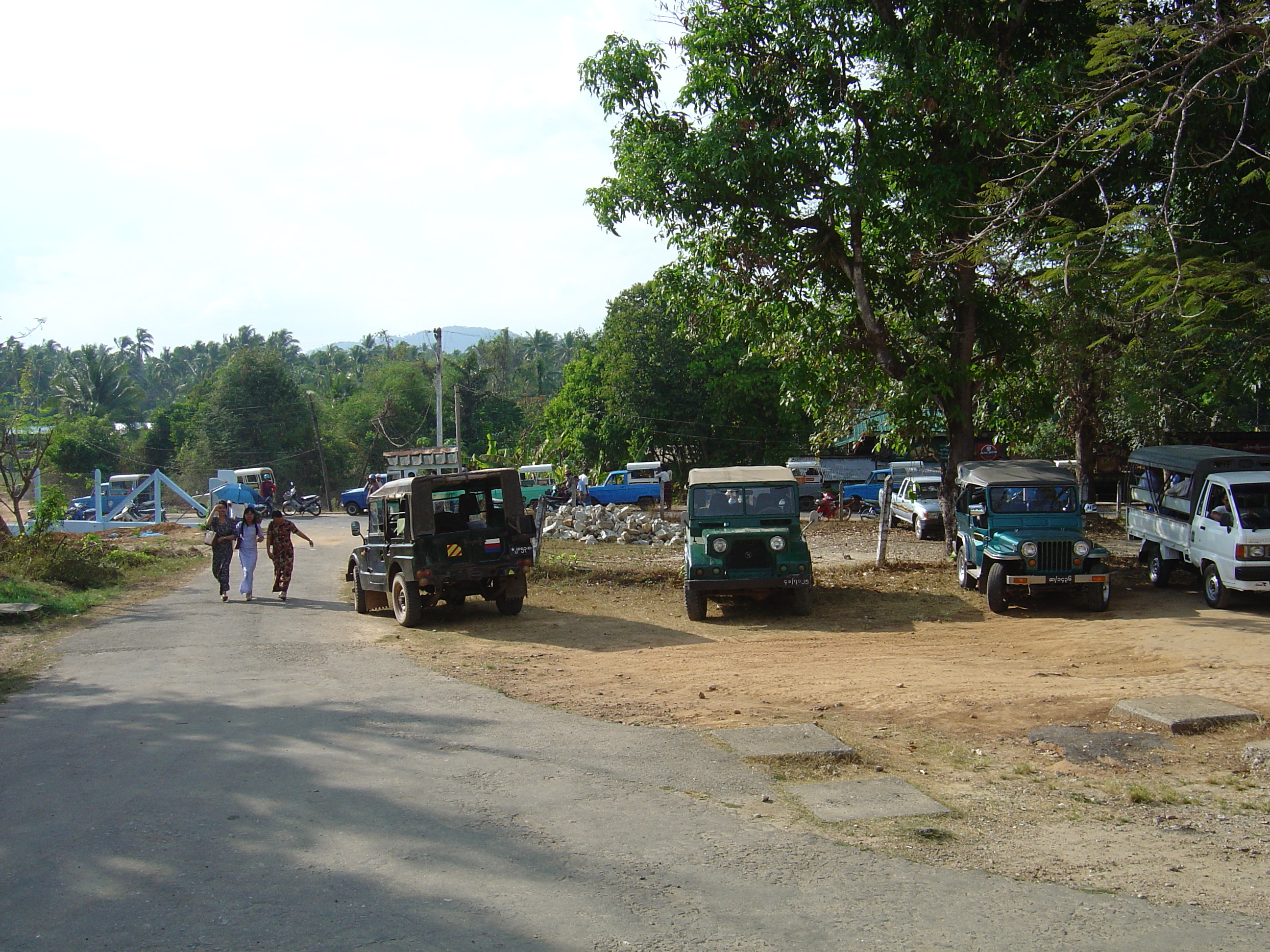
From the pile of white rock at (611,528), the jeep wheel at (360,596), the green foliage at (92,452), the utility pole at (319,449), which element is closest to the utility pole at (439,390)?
the pile of white rock at (611,528)

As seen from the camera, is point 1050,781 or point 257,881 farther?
point 1050,781

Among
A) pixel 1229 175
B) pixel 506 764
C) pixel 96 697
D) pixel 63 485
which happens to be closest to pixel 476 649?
pixel 96 697

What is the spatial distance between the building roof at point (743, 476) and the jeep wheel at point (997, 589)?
10.4 feet

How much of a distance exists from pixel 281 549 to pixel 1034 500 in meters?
12.1

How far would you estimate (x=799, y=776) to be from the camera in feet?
21.1

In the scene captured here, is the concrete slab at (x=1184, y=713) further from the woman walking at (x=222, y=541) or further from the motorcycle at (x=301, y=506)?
the motorcycle at (x=301, y=506)

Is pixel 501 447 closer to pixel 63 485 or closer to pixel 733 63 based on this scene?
pixel 63 485

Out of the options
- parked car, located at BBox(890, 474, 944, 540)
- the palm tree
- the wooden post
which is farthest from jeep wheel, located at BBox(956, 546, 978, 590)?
the palm tree

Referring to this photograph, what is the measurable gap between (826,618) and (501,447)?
49370 mm

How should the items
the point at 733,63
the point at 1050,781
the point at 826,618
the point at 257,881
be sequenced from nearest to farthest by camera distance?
the point at 257,881 → the point at 1050,781 → the point at 826,618 → the point at 733,63

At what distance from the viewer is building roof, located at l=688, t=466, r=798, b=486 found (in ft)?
49.4

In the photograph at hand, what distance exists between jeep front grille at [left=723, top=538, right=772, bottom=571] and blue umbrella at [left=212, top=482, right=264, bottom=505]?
2965 centimetres

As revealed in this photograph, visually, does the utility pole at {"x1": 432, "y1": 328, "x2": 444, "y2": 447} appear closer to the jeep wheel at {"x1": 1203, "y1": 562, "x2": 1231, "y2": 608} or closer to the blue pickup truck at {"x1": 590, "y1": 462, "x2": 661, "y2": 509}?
the blue pickup truck at {"x1": 590, "y1": 462, "x2": 661, "y2": 509}

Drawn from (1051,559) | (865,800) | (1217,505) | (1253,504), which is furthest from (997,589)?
(865,800)
